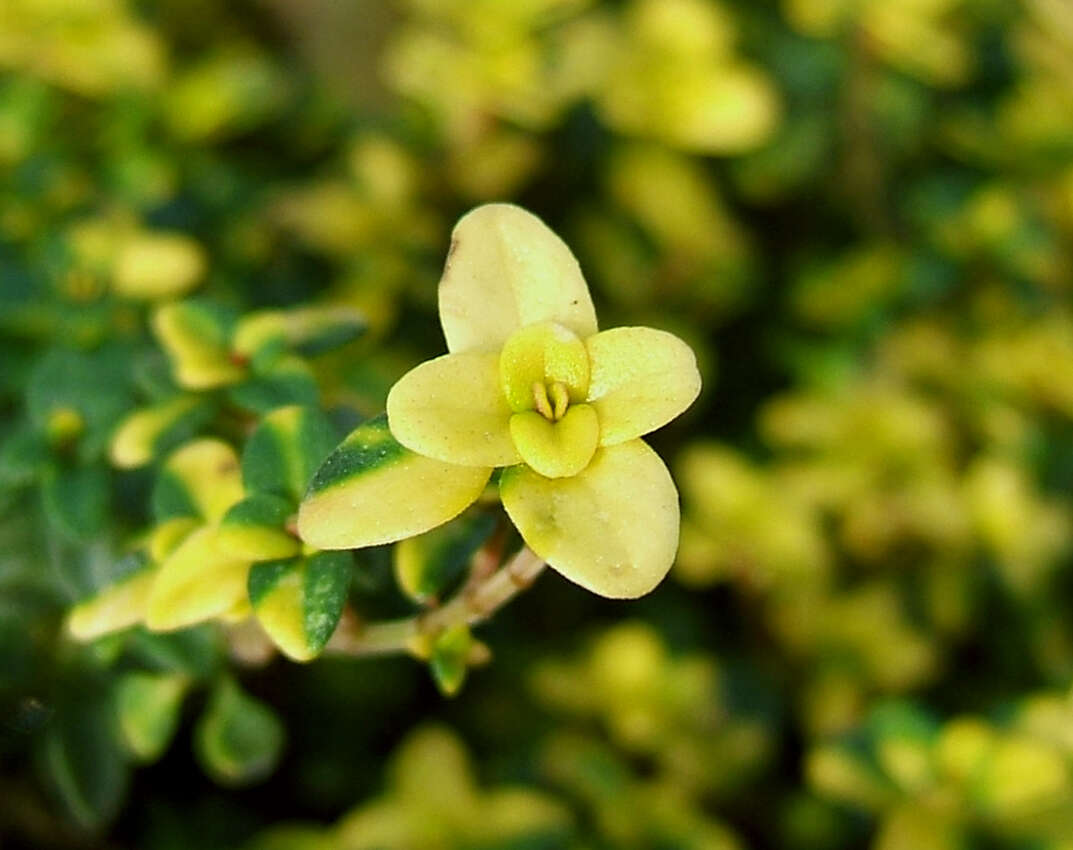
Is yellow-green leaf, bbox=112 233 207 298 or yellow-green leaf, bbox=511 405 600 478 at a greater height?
yellow-green leaf, bbox=511 405 600 478

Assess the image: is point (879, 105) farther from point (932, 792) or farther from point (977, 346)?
point (932, 792)

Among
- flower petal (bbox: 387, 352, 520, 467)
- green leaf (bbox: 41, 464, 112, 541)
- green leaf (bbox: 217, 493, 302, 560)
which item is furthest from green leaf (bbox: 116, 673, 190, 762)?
flower petal (bbox: 387, 352, 520, 467)

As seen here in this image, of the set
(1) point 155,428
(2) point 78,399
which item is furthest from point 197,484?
(2) point 78,399

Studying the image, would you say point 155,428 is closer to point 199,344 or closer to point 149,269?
point 199,344

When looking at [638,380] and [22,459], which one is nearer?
[638,380]

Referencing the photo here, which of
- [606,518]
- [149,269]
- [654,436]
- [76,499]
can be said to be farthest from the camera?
[654,436]

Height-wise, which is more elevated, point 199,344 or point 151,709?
point 199,344

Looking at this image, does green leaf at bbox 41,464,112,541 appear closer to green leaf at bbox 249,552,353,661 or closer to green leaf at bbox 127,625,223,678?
green leaf at bbox 127,625,223,678

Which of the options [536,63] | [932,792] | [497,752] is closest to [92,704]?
[497,752]
